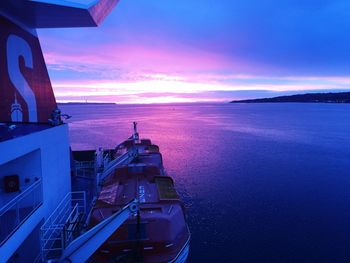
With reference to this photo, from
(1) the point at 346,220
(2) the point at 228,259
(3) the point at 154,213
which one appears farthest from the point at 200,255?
(1) the point at 346,220

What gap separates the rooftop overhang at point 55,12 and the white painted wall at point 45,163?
13.1ft

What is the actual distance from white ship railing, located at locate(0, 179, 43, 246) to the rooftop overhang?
19.0 ft

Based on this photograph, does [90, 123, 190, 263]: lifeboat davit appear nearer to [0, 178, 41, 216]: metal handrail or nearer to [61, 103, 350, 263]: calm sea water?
[0, 178, 41, 216]: metal handrail

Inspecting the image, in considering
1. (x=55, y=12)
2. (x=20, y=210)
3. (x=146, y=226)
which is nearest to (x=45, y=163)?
(x=20, y=210)

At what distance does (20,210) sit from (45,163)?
135cm

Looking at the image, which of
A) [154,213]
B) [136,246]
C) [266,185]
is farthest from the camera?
[266,185]

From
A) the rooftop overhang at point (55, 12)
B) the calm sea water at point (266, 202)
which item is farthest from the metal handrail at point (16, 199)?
the calm sea water at point (266, 202)

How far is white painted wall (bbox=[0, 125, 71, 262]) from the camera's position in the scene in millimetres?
6414

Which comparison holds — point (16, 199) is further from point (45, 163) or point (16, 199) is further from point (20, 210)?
point (45, 163)

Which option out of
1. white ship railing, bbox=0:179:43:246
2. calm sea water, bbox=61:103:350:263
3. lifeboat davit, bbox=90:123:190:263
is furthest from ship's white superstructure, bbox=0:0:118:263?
calm sea water, bbox=61:103:350:263

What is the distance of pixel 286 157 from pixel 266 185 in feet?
35.0

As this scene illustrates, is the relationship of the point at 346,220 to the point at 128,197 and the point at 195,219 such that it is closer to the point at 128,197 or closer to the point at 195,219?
the point at 195,219

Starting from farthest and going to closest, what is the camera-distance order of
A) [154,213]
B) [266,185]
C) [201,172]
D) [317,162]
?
[317,162]
[201,172]
[266,185]
[154,213]

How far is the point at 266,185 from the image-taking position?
22172 millimetres
